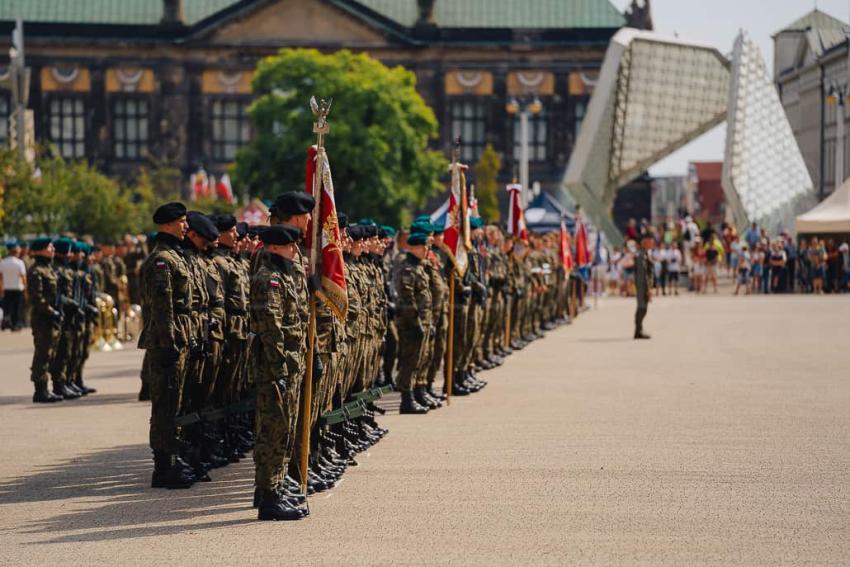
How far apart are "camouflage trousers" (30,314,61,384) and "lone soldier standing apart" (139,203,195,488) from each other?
6.42 m

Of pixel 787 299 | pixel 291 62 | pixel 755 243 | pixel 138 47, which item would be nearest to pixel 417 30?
pixel 138 47

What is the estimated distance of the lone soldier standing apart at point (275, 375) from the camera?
10977 mm

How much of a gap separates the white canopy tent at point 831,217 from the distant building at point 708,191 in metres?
111

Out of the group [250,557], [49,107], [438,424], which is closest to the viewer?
[250,557]

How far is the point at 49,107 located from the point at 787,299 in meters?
51.8

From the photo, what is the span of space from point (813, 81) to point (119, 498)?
290 feet

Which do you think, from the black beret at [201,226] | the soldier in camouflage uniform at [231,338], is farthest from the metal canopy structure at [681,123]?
the black beret at [201,226]

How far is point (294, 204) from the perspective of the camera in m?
11.7

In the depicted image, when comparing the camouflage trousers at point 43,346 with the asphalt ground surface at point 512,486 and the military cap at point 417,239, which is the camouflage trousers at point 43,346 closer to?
the asphalt ground surface at point 512,486

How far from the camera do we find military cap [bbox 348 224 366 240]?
1514cm

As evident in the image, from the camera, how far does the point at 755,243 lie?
5419 centimetres

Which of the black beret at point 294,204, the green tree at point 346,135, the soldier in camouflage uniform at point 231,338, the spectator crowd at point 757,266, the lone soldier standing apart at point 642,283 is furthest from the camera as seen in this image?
the green tree at point 346,135

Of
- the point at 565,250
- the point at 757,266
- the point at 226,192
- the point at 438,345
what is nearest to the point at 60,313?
the point at 438,345

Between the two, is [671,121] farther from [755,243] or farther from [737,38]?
[755,243]
